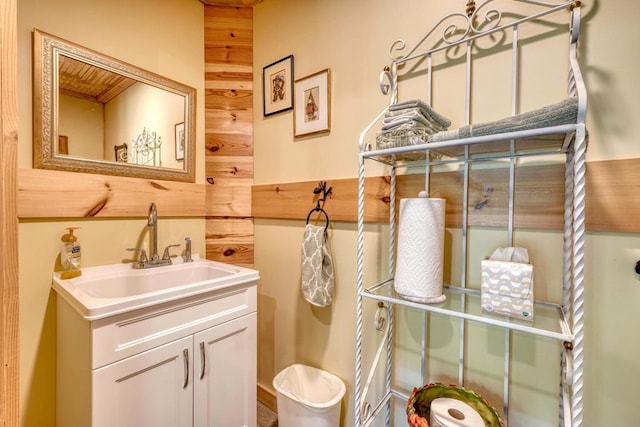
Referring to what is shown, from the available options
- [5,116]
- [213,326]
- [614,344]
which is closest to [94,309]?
[213,326]

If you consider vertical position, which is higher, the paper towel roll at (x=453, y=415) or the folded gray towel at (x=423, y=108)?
the folded gray towel at (x=423, y=108)

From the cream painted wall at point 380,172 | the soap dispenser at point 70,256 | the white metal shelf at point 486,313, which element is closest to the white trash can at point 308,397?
the cream painted wall at point 380,172

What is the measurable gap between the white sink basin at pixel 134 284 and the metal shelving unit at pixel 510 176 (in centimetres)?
61

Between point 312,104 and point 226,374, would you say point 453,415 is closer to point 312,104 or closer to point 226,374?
point 226,374

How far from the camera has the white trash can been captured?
1.14m

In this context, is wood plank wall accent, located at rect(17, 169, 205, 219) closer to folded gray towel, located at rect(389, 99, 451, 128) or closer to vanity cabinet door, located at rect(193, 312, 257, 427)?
vanity cabinet door, located at rect(193, 312, 257, 427)

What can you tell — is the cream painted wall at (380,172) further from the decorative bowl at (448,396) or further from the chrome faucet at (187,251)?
the chrome faucet at (187,251)

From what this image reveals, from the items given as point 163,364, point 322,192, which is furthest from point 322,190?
point 163,364

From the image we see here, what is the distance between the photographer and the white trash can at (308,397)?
3.73 ft

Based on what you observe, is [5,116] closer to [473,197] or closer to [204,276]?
[204,276]

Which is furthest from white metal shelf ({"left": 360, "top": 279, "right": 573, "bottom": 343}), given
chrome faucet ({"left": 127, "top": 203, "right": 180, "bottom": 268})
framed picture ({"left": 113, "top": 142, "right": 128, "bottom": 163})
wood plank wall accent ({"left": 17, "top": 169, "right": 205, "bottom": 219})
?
framed picture ({"left": 113, "top": 142, "right": 128, "bottom": 163})

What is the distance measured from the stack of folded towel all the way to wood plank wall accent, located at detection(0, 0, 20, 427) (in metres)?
0.90

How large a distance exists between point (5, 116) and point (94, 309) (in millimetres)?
540

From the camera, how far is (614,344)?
75 cm
